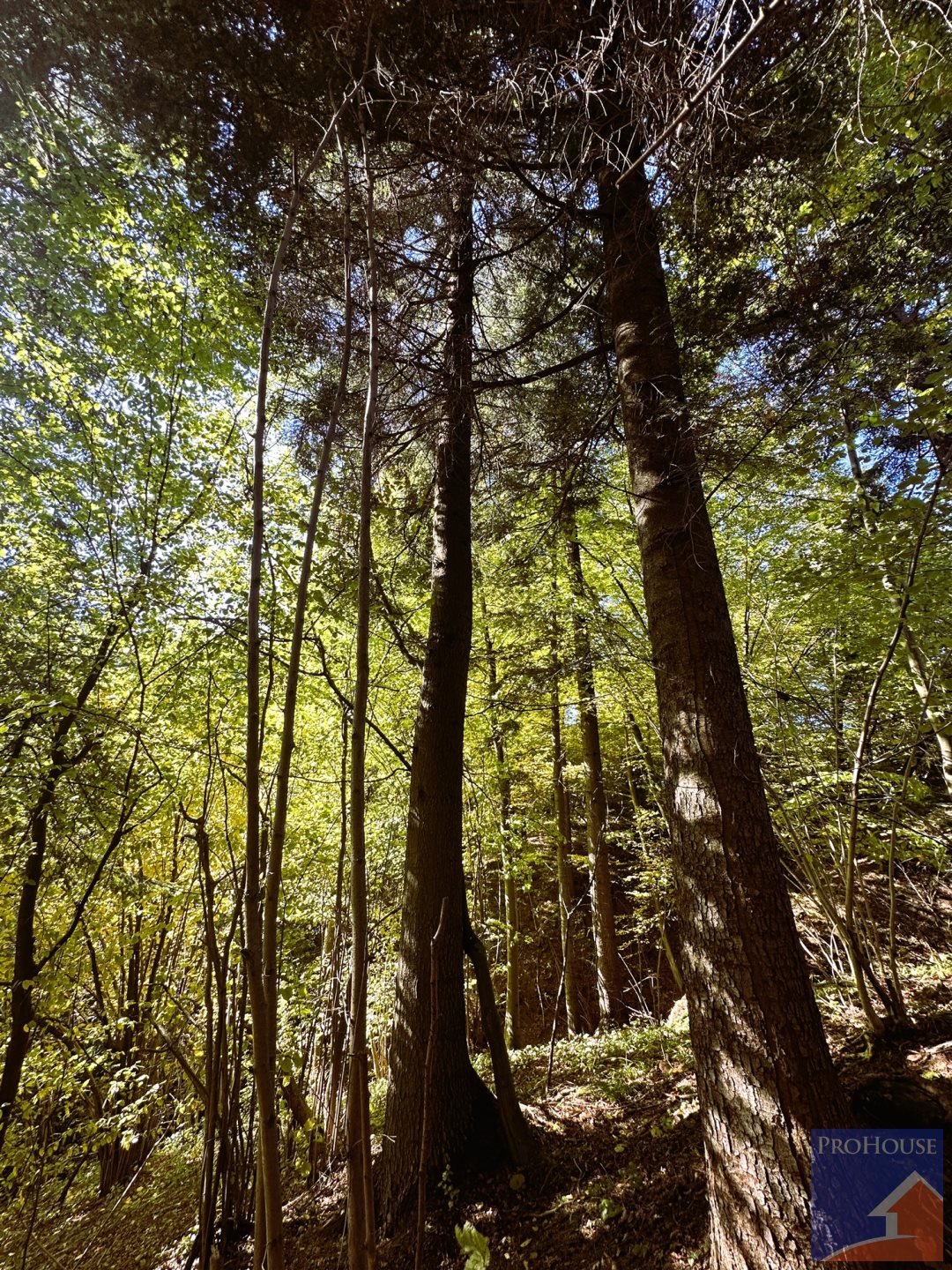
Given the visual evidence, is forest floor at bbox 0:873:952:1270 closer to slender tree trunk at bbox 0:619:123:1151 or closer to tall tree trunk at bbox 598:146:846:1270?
tall tree trunk at bbox 598:146:846:1270

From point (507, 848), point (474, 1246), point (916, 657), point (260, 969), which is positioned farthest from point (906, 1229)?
point (507, 848)

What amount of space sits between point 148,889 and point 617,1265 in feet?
11.7

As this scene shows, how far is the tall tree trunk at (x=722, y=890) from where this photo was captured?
1812 mm

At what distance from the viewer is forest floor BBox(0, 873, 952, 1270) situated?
2463 mm

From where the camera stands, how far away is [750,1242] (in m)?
1.78

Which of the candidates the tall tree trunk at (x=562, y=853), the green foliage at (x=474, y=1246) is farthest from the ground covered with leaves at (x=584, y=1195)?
the tall tree trunk at (x=562, y=853)

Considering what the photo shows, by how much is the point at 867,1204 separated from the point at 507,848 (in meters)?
4.52

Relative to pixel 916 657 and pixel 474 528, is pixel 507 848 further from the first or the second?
pixel 916 657

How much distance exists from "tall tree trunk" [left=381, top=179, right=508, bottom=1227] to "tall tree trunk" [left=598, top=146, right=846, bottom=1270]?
1199 millimetres

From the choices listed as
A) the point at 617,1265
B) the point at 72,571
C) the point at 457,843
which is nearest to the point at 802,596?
the point at 457,843

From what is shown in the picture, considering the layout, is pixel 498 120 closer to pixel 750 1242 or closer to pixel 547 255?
pixel 547 255

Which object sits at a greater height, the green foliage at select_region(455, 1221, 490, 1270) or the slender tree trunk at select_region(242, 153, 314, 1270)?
the slender tree trunk at select_region(242, 153, 314, 1270)

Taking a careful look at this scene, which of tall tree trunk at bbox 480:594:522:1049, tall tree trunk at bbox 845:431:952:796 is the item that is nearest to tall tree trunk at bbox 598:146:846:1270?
tall tree trunk at bbox 845:431:952:796

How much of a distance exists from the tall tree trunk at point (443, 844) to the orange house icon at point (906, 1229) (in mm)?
1658
